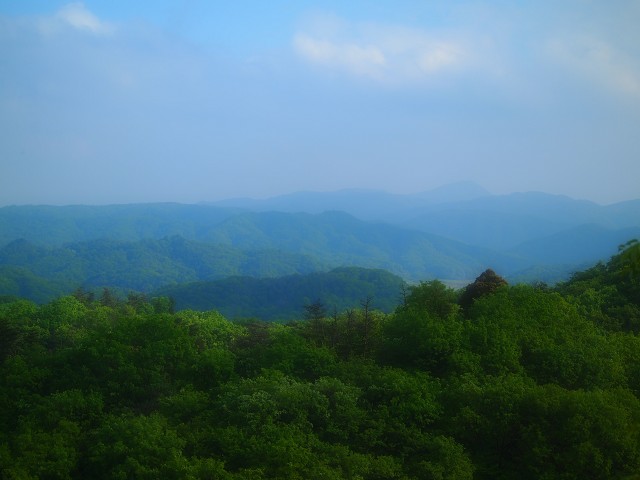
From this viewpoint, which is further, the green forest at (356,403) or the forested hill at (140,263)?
the forested hill at (140,263)

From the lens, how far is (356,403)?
48.1ft

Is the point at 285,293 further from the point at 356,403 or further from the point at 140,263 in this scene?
the point at 356,403

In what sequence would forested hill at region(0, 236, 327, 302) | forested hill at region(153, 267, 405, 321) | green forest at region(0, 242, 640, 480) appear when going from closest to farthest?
green forest at region(0, 242, 640, 480) → forested hill at region(153, 267, 405, 321) → forested hill at region(0, 236, 327, 302)

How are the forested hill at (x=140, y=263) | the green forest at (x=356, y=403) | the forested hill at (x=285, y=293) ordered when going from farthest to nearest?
the forested hill at (x=140, y=263) < the forested hill at (x=285, y=293) < the green forest at (x=356, y=403)

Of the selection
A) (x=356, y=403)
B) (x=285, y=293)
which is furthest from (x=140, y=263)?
(x=356, y=403)

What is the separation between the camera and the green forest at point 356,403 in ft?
39.1

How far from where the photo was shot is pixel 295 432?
42.8 feet

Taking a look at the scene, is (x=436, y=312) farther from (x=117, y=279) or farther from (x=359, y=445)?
(x=117, y=279)

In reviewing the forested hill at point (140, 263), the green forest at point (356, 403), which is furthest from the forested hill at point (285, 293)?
the green forest at point (356, 403)

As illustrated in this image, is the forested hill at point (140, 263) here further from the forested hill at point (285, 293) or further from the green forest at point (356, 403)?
the green forest at point (356, 403)

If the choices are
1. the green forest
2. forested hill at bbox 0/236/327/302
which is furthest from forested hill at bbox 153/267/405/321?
the green forest

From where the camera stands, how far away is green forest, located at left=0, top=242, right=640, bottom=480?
39.1 ft

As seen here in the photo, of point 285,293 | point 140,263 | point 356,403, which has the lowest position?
point 285,293

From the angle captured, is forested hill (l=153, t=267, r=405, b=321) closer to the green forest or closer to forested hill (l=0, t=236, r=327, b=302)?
forested hill (l=0, t=236, r=327, b=302)
